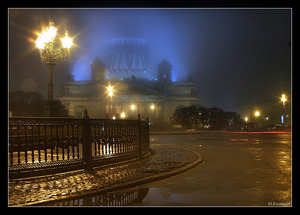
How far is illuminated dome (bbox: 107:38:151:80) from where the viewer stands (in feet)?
366

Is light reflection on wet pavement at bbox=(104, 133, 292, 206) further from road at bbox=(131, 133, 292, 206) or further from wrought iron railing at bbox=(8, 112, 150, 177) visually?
wrought iron railing at bbox=(8, 112, 150, 177)

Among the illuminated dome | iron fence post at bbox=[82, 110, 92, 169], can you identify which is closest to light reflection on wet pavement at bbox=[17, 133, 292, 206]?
iron fence post at bbox=[82, 110, 92, 169]

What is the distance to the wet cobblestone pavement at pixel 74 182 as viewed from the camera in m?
5.96

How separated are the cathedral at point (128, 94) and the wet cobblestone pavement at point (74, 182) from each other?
73866mm

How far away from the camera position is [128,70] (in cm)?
11131

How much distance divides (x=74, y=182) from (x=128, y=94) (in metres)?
85.6

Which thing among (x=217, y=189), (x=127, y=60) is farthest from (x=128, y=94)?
(x=217, y=189)

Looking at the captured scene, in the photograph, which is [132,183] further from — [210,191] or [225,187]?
[225,187]

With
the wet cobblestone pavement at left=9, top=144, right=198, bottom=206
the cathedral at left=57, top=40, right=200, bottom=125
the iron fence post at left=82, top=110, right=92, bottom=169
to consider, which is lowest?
the wet cobblestone pavement at left=9, top=144, right=198, bottom=206

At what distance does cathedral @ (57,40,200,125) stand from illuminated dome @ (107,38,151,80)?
0.37 metres

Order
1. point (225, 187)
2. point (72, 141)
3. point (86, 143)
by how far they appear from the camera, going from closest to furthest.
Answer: point (225, 187) < point (72, 141) < point (86, 143)

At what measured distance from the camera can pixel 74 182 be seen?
24.1 ft
